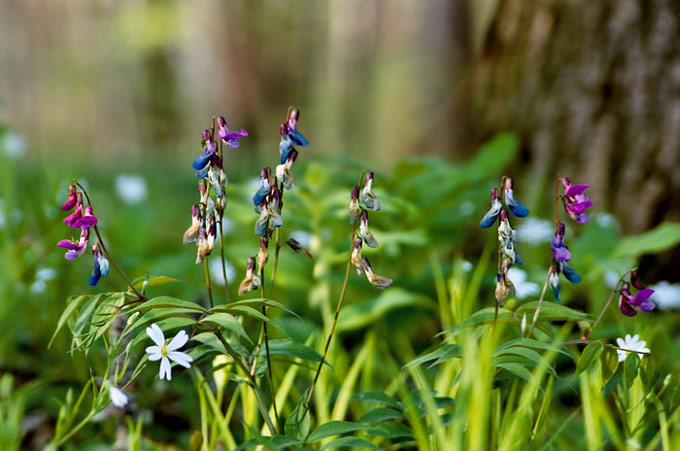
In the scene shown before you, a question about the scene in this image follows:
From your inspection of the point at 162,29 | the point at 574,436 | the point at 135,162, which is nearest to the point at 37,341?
the point at 574,436

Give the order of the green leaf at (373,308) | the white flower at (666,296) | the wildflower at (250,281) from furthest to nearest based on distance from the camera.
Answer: the white flower at (666,296) → the green leaf at (373,308) → the wildflower at (250,281)

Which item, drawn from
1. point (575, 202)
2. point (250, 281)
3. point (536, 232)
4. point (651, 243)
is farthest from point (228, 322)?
point (536, 232)

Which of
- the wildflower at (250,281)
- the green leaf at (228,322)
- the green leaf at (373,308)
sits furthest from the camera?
the green leaf at (373,308)

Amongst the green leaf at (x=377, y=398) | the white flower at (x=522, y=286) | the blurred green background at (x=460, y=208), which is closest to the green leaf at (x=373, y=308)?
the blurred green background at (x=460, y=208)

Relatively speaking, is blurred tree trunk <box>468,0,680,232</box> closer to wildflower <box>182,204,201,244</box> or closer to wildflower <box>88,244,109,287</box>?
wildflower <box>182,204,201,244</box>

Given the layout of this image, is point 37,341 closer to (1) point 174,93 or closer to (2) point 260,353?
(2) point 260,353

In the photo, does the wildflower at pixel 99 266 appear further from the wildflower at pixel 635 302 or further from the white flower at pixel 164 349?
the wildflower at pixel 635 302

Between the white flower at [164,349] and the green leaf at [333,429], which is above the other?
the white flower at [164,349]

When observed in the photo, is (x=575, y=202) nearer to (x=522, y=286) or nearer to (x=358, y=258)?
(x=358, y=258)
